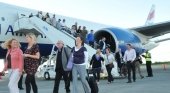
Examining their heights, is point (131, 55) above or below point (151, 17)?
below

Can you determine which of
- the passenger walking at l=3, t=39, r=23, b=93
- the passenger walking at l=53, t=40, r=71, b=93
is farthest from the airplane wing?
the passenger walking at l=3, t=39, r=23, b=93

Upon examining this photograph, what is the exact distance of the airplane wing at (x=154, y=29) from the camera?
25959mm

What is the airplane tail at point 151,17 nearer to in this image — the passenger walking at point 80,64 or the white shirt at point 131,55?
the white shirt at point 131,55

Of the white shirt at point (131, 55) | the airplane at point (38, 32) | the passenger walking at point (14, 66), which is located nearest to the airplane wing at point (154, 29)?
the airplane at point (38, 32)

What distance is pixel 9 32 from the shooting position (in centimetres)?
1775

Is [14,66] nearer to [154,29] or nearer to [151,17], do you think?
[154,29]

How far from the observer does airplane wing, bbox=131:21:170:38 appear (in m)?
26.0

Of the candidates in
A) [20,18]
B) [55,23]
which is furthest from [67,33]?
[20,18]

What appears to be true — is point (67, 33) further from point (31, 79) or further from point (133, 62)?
point (31, 79)

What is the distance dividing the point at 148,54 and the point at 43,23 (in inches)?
201

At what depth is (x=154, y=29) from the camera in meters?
27.0

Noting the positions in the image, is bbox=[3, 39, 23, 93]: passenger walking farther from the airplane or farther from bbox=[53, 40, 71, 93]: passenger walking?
the airplane

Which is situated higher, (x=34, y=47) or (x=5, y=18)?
(x=5, y=18)

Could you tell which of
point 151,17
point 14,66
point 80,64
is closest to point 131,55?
point 80,64
